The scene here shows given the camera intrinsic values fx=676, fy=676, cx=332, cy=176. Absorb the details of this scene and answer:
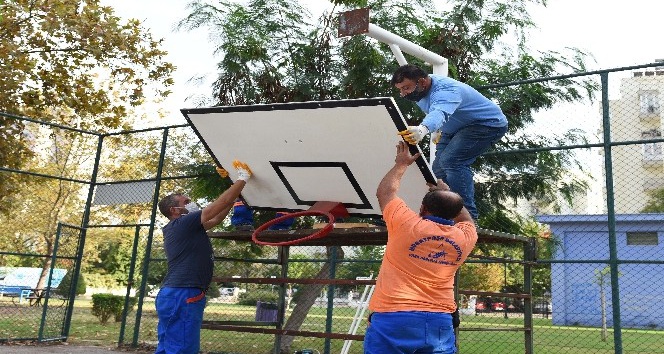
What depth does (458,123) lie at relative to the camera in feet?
17.0

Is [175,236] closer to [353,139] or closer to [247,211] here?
Answer: [247,211]

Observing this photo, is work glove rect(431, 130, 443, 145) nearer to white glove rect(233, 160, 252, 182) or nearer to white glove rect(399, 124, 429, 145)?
white glove rect(399, 124, 429, 145)

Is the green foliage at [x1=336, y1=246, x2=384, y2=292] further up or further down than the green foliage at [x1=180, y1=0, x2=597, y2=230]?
further down

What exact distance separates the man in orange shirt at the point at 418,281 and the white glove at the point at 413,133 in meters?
0.53

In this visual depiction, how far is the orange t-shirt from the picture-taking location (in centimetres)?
367

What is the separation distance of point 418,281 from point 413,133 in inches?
38.6

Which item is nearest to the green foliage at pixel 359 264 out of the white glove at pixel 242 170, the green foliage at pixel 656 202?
the white glove at pixel 242 170

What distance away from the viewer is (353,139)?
15.7 feet

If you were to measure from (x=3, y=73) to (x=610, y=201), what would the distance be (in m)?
10.5

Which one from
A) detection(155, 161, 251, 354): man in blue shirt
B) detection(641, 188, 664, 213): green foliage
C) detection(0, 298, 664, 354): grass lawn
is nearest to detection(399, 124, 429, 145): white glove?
detection(155, 161, 251, 354): man in blue shirt

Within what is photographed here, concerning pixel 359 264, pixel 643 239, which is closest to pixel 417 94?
pixel 359 264

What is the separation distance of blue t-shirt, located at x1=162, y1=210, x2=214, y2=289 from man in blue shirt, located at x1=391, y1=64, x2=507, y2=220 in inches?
77.8

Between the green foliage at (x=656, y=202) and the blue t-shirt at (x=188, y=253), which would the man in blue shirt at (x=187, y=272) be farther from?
the green foliage at (x=656, y=202)

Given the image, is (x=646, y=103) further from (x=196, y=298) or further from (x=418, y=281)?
(x=196, y=298)
